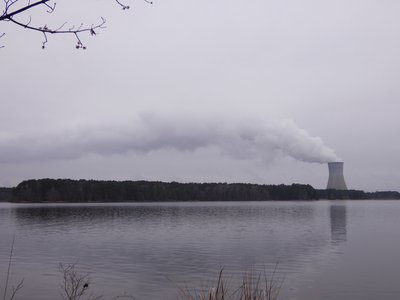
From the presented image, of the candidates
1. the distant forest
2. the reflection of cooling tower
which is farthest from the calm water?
the distant forest

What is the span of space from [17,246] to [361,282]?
21672 millimetres

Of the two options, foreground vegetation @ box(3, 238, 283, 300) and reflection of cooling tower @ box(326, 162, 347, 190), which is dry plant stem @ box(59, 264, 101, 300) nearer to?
foreground vegetation @ box(3, 238, 283, 300)

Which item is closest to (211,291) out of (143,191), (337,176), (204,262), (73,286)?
(73,286)

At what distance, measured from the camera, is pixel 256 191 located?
589 feet

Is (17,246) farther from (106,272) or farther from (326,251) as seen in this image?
(326,251)

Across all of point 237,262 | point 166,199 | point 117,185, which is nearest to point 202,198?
point 166,199

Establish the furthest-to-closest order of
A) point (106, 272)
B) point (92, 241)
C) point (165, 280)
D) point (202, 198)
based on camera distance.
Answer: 1. point (202, 198)
2. point (92, 241)
3. point (106, 272)
4. point (165, 280)

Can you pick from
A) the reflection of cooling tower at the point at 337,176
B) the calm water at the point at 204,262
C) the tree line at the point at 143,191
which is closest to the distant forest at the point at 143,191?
the tree line at the point at 143,191

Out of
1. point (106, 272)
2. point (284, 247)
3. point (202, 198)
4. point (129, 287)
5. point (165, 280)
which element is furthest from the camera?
point (202, 198)

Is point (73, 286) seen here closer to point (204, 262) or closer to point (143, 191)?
point (204, 262)

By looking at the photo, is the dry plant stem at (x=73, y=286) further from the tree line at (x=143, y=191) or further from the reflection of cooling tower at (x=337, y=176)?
the tree line at (x=143, y=191)

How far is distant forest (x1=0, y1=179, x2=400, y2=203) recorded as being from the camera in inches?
5758

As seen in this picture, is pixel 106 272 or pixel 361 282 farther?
pixel 106 272

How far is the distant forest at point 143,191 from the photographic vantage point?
146m
